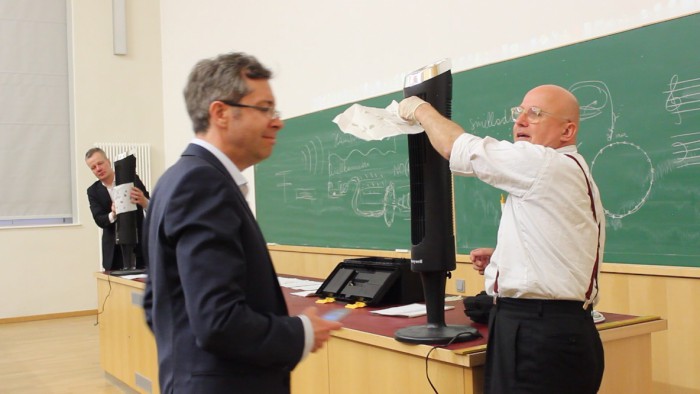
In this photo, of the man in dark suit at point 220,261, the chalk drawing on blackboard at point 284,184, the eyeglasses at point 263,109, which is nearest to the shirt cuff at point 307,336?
the man in dark suit at point 220,261

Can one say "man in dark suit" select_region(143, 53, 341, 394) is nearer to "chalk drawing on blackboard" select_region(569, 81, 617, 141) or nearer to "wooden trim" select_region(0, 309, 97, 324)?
"chalk drawing on blackboard" select_region(569, 81, 617, 141)

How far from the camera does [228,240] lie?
1308 millimetres

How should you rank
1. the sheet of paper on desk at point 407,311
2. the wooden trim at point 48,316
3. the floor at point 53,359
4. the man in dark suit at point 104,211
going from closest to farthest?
the sheet of paper on desk at point 407,311 → the floor at point 53,359 → the man in dark suit at point 104,211 → the wooden trim at point 48,316

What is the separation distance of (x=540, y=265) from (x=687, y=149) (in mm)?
1656

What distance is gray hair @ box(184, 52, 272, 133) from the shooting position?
1.45 meters

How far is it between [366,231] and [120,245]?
71.1 inches

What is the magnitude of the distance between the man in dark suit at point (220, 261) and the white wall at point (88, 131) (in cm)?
732

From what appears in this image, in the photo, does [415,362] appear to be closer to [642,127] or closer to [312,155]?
[642,127]

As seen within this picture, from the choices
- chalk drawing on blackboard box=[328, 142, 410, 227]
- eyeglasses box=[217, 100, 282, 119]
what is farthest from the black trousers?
chalk drawing on blackboard box=[328, 142, 410, 227]

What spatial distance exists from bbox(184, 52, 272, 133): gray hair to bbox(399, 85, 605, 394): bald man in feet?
2.27

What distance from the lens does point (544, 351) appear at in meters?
1.85

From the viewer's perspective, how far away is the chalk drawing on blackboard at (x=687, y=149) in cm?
306

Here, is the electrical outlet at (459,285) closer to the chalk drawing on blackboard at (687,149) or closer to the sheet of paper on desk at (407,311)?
the sheet of paper on desk at (407,311)

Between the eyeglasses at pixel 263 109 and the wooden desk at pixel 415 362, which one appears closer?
the eyeglasses at pixel 263 109
